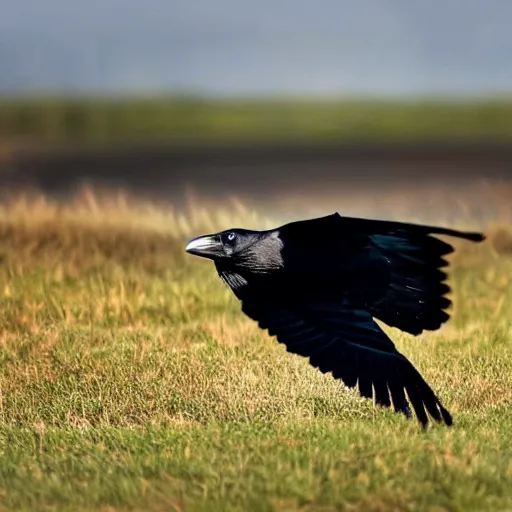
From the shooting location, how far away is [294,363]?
302 inches

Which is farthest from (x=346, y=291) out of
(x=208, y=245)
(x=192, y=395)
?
(x=192, y=395)

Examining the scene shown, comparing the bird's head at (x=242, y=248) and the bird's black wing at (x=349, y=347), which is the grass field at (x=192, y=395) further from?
the bird's head at (x=242, y=248)

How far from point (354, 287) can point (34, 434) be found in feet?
6.85

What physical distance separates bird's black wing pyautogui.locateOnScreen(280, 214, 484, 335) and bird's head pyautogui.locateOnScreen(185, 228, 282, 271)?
0.27 feet

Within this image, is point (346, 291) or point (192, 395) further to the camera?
point (192, 395)

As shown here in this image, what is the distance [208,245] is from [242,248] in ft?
0.67

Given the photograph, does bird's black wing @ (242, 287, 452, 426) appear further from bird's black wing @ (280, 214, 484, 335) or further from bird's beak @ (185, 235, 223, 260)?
bird's beak @ (185, 235, 223, 260)

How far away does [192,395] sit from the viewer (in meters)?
7.22

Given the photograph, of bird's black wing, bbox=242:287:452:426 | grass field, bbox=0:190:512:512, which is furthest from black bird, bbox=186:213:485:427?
grass field, bbox=0:190:512:512

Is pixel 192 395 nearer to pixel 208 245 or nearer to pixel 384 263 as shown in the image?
pixel 208 245

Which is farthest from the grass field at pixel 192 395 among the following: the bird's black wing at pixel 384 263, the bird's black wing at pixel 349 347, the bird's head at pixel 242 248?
the bird's head at pixel 242 248

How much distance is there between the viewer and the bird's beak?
6.63 meters

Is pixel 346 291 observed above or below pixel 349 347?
above

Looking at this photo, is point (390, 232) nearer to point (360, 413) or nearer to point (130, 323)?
point (360, 413)
